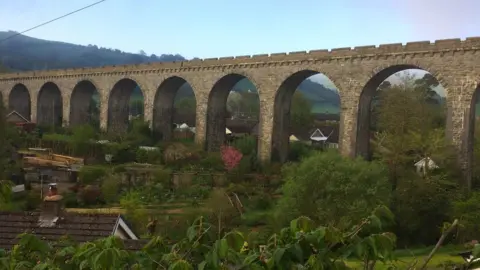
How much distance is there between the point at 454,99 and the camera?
20531 millimetres

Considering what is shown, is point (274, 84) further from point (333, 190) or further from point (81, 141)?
point (81, 141)

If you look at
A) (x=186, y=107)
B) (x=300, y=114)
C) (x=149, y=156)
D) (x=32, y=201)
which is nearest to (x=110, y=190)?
(x=32, y=201)

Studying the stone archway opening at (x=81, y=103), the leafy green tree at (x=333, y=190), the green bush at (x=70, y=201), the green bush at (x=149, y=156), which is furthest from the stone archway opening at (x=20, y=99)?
the leafy green tree at (x=333, y=190)

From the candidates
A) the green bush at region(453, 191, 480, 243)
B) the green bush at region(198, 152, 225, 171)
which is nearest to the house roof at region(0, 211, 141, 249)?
the green bush at region(453, 191, 480, 243)

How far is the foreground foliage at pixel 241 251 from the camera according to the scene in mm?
2141

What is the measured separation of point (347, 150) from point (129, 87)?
20360 mm

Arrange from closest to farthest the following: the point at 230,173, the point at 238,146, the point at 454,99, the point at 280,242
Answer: the point at 280,242 < the point at 454,99 < the point at 230,173 < the point at 238,146

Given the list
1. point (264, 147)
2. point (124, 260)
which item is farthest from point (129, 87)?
point (124, 260)

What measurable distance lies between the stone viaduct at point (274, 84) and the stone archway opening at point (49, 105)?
109mm

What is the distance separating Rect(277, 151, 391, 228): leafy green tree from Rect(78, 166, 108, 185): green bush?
39.5ft

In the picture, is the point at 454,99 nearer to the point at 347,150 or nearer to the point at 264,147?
the point at 347,150

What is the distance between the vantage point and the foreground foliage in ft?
7.02

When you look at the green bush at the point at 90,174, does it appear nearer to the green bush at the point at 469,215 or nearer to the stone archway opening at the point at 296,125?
the stone archway opening at the point at 296,125

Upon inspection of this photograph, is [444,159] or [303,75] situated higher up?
[303,75]
